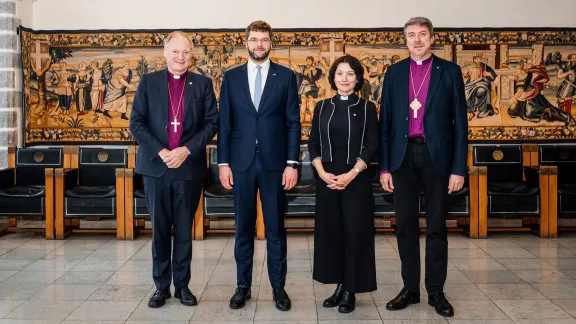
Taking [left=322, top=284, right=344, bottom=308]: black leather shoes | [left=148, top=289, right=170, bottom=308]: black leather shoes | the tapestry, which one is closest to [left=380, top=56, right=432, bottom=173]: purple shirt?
[left=322, top=284, right=344, bottom=308]: black leather shoes

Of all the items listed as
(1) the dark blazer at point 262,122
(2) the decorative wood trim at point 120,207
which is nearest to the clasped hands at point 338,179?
(1) the dark blazer at point 262,122

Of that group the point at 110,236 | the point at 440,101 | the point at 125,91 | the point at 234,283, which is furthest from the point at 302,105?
the point at 440,101

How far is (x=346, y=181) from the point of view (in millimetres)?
3494

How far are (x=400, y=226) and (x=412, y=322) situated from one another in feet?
1.90

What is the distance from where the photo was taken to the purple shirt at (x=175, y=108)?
3727mm

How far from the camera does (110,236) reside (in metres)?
6.39

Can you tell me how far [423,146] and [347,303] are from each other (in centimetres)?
102

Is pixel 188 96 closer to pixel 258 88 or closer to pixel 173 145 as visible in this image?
pixel 173 145

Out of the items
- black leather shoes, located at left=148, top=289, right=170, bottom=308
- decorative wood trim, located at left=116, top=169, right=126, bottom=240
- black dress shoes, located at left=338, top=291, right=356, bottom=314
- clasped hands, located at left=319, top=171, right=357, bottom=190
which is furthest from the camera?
decorative wood trim, located at left=116, top=169, right=126, bottom=240

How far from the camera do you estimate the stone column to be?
689cm

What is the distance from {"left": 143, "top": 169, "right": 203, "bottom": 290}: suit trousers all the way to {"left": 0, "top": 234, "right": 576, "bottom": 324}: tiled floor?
225 mm

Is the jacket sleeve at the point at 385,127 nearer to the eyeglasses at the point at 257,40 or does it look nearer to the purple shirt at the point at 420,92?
the purple shirt at the point at 420,92

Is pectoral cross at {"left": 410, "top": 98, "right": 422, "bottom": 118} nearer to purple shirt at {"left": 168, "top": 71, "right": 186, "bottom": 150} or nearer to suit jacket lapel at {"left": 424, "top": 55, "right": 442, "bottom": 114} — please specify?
suit jacket lapel at {"left": 424, "top": 55, "right": 442, "bottom": 114}

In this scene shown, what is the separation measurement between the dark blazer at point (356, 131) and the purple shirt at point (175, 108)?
2.73 feet
